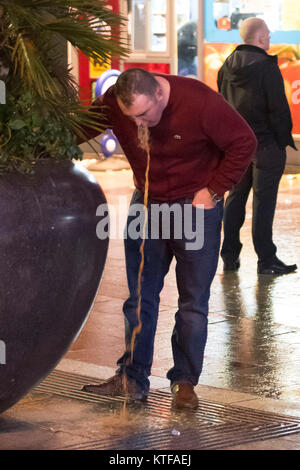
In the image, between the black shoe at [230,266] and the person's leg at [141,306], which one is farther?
the black shoe at [230,266]

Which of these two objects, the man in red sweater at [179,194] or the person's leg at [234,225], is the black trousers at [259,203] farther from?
the man in red sweater at [179,194]

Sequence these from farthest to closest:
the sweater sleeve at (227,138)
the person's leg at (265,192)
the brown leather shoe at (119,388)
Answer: the person's leg at (265,192)
the brown leather shoe at (119,388)
the sweater sleeve at (227,138)

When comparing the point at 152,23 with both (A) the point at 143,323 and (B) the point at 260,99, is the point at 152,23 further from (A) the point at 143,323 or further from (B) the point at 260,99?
(A) the point at 143,323

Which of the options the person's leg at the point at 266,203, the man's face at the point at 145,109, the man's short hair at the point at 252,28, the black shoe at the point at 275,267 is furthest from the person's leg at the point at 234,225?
the man's face at the point at 145,109

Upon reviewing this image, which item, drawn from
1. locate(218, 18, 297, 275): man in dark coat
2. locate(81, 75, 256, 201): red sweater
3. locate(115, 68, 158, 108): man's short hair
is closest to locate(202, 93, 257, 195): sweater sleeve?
locate(81, 75, 256, 201): red sweater

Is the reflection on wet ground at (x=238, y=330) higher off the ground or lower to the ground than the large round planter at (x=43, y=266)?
lower

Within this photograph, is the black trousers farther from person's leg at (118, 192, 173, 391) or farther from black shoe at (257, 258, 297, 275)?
person's leg at (118, 192, 173, 391)

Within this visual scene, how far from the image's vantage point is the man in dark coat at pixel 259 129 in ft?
30.3

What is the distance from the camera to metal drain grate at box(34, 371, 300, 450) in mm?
4977

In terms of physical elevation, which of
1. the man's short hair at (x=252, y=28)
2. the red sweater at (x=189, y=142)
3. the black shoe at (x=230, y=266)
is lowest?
the black shoe at (x=230, y=266)

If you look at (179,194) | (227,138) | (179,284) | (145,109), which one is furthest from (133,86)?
(179,284)

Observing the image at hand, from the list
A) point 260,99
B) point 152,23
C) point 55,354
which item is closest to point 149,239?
point 55,354

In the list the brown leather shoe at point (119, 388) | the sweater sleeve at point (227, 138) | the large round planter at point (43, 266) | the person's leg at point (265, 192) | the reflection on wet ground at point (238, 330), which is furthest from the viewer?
the person's leg at point (265, 192)

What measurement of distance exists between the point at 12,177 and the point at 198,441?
1482 mm
